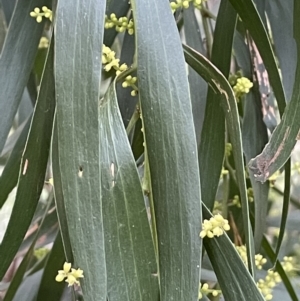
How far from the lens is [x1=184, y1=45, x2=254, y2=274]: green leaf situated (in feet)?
1.37

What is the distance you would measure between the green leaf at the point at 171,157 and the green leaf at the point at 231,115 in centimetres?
6

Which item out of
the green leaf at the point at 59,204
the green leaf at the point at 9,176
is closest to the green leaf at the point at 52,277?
the green leaf at the point at 9,176

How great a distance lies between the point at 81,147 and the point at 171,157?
2.4 inches

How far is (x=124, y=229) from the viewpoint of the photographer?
375 mm

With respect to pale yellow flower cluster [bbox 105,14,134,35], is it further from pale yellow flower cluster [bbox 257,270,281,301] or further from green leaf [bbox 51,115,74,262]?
pale yellow flower cluster [bbox 257,270,281,301]

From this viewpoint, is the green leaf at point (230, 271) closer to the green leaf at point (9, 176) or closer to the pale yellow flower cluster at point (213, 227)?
the pale yellow flower cluster at point (213, 227)

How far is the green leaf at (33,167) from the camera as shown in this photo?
1.54ft

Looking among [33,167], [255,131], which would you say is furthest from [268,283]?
[33,167]

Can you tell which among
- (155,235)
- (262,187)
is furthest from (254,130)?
(155,235)

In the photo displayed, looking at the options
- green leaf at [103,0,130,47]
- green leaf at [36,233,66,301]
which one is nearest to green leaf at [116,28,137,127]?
green leaf at [103,0,130,47]

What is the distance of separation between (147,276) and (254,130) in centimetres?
27

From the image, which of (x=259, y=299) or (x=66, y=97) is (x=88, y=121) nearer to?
(x=66, y=97)

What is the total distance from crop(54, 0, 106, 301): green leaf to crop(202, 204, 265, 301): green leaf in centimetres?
11

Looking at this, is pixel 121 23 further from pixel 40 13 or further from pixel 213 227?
pixel 213 227
